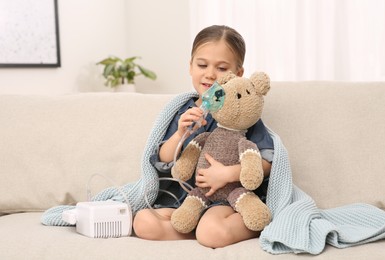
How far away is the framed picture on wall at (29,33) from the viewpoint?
11.2ft

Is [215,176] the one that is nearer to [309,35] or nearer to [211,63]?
[211,63]

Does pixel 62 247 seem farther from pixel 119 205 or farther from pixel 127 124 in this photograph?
pixel 127 124

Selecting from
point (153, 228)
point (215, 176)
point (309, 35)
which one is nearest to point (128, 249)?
point (153, 228)

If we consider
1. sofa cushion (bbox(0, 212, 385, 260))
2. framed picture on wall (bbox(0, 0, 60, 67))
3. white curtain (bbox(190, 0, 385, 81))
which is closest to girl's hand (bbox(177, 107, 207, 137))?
sofa cushion (bbox(0, 212, 385, 260))

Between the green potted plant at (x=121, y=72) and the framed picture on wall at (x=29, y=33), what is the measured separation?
12.1 inches

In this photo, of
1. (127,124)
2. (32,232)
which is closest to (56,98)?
(127,124)

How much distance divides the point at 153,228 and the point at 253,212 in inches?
11.1

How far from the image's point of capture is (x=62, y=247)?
155cm

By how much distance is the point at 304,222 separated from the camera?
1.58 meters

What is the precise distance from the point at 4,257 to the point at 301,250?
76cm

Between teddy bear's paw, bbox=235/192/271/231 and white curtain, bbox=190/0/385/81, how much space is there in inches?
71.9

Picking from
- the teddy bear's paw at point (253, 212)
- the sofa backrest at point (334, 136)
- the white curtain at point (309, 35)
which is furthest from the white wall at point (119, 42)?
the teddy bear's paw at point (253, 212)

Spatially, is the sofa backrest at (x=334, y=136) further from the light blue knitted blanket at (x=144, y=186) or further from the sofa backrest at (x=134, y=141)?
the light blue knitted blanket at (x=144, y=186)

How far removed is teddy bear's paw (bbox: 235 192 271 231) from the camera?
159cm
